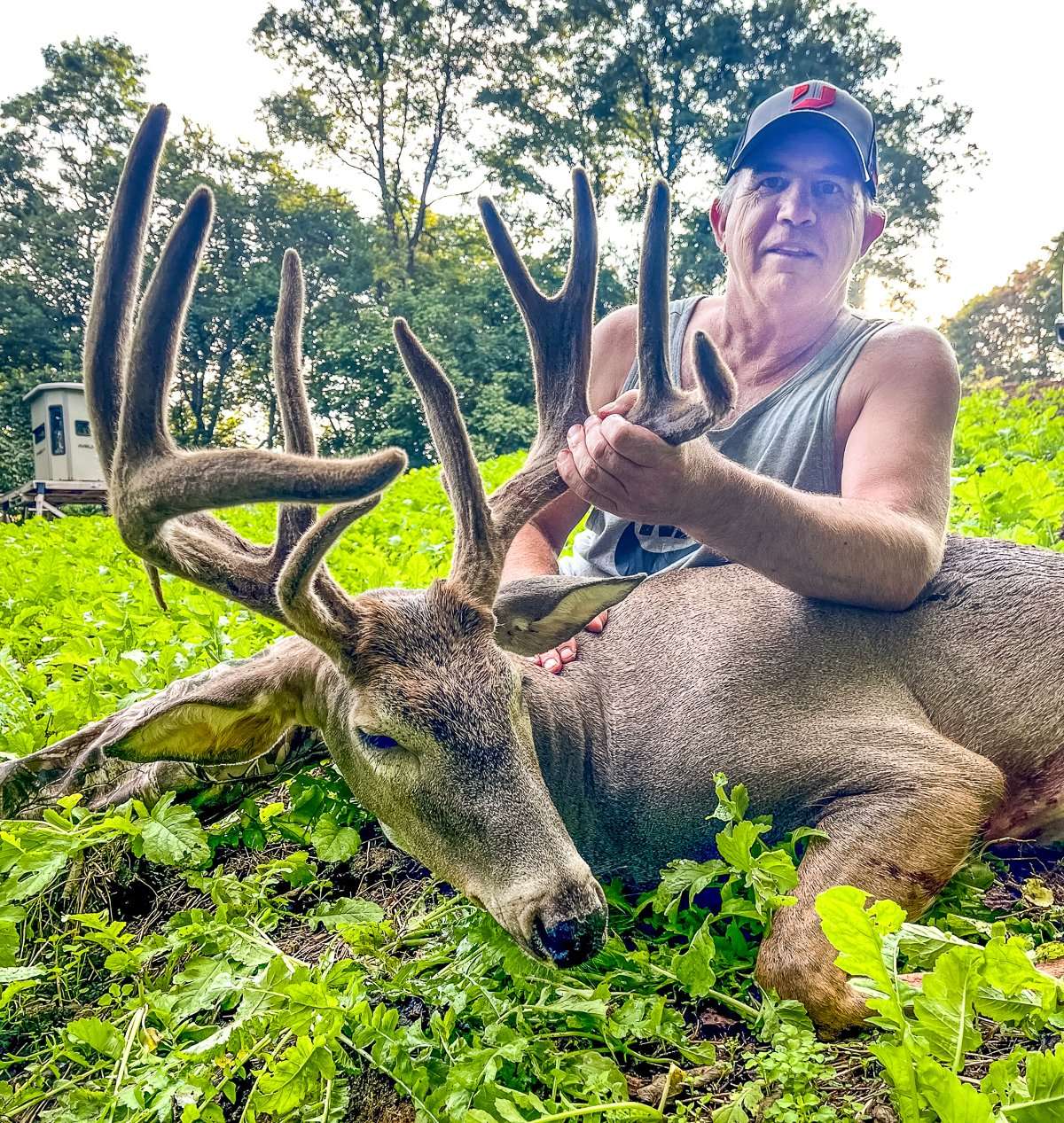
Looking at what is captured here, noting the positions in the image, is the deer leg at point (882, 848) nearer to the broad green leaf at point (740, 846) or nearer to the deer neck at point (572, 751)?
the broad green leaf at point (740, 846)

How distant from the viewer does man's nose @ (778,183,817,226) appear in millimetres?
3281

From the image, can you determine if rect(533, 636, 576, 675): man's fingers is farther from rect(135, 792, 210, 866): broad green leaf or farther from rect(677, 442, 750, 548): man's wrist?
rect(135, 792, 210, 866): broad green leaf

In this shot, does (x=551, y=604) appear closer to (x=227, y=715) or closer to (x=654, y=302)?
(x=654, y=302)

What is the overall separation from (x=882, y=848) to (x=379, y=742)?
1297 mm

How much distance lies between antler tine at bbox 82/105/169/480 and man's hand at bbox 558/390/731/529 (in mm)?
1094

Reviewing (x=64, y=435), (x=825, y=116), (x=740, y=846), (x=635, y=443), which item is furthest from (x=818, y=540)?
(x=64, y=435)

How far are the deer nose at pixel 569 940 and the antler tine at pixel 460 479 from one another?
869 millimetres

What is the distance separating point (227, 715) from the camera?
2482 mm

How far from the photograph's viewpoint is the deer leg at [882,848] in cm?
189

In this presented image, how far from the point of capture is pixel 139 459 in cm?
192

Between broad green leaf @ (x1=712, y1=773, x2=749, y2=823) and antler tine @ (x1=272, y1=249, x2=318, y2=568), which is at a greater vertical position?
antler tine @ (x1=272, y1=249, x2=318, y2=568)

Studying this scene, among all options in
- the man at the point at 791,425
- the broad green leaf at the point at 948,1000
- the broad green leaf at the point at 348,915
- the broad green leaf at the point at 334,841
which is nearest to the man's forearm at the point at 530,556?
the man at the point at 791,425

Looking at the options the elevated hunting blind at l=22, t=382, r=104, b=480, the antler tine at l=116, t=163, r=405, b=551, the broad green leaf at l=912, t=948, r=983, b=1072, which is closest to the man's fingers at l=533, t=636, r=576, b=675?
the antler tine at l=116, t=163, r=405, b=551

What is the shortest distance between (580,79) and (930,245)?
13.0m
